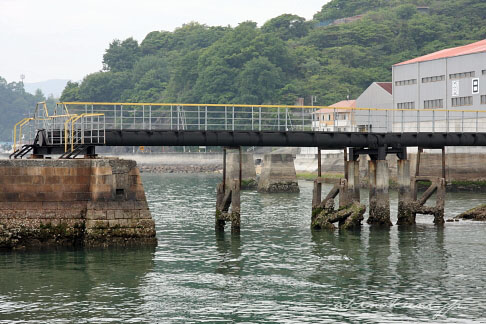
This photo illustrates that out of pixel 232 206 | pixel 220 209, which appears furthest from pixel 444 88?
pixel 232 206

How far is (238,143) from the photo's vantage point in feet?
157

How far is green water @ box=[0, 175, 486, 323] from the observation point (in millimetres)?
27016

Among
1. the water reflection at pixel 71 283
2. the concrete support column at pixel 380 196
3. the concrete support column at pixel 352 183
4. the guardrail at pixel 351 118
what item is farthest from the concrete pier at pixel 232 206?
the concrete support column at pixel 380 196

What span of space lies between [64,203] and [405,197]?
23.9 meters

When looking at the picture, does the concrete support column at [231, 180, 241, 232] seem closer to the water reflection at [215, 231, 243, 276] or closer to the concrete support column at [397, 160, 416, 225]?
the water reflection at [215, 231, 243, 276]

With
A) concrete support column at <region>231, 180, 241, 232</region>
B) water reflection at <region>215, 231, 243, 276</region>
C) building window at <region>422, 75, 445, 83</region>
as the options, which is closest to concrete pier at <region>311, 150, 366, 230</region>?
concrete support column at <region>231, 180, 241, 232</region>

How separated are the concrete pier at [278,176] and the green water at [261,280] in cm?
4492

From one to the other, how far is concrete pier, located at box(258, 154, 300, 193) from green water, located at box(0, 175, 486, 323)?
44915 millimetres

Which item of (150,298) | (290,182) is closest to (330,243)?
(150,298)

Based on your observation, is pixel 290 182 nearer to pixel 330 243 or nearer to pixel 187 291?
pixel 330 243

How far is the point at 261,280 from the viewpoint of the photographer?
3256 cm

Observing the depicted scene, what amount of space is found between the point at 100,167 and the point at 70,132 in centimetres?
446

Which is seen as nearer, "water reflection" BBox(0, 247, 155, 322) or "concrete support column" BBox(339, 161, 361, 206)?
"water reflection" BBox(0, 247, 155, 322)

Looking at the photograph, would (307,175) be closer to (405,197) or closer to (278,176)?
(278,176)
